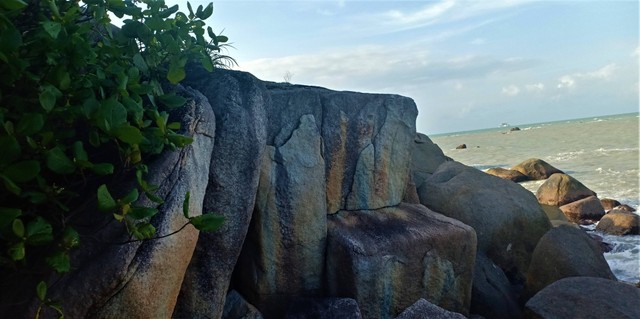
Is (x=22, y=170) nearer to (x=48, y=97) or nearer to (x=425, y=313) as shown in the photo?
(x=48, y=97)

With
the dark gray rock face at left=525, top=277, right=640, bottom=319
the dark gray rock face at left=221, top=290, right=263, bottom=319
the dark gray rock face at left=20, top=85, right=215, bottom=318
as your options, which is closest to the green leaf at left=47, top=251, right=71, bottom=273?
the dark gray rock face at left=20, top=85, right=215, bottom=318

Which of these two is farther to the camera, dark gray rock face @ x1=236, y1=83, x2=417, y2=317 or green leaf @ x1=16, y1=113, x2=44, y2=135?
dark gray rock face @ x1=236, y1=83, x2=417, y2=317

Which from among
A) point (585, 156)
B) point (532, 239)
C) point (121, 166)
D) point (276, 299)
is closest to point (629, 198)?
point (532, 239)

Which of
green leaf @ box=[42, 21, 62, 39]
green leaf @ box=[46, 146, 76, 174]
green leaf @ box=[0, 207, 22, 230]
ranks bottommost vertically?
green leaf @ box=[0, 207, 22, 230]

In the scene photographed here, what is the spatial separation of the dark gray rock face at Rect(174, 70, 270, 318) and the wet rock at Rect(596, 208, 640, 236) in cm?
931

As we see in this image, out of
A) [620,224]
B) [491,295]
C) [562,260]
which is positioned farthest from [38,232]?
[620,224]

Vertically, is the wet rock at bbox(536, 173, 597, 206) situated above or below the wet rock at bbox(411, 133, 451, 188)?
below

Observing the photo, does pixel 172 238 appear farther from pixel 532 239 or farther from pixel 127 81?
pixel 532 239

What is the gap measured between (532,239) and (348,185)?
10.9 ft

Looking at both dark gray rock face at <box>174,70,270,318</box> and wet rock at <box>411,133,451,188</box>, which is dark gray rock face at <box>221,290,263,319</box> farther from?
A: wet rock at <box>411,133,451,188</box>

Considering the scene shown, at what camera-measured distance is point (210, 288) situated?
10.8 feet

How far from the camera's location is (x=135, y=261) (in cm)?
246

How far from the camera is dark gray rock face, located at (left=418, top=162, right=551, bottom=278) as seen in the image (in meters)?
6.73

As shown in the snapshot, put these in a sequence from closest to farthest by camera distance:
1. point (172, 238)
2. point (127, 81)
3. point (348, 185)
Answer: point (127, 81) < point (172, 238) < point (348, 185)
